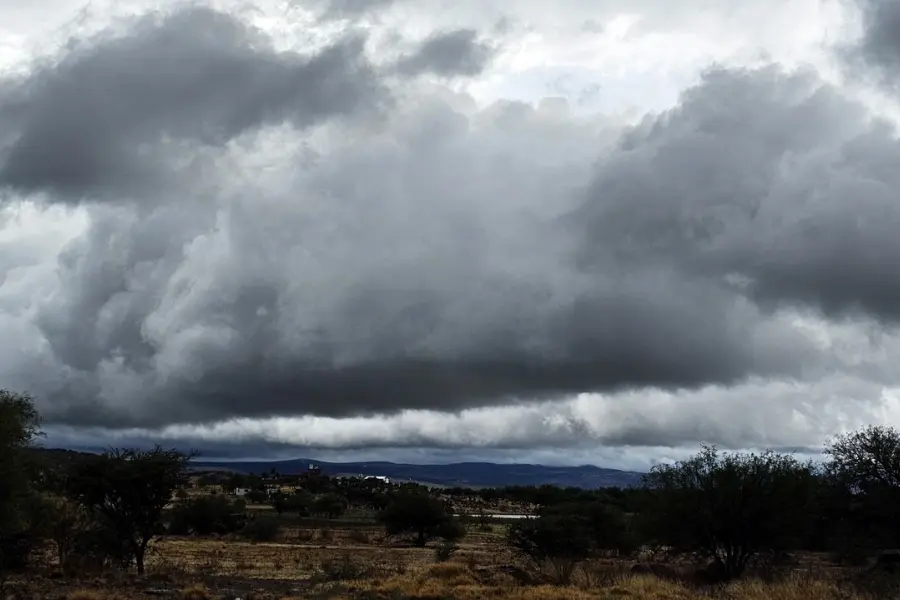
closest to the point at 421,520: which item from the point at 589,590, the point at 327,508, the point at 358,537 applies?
the point at 358,537

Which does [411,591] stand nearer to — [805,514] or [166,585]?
[166,585]

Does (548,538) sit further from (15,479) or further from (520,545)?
(15,479)

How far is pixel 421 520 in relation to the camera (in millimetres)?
83562

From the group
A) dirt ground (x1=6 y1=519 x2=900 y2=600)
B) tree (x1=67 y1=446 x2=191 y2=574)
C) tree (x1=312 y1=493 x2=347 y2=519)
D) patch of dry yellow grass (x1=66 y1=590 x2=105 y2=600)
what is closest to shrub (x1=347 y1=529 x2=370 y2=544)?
dirt ground (x1=6 y1=519 x2=900 y2=600)

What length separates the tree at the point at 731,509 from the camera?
44.8 metres

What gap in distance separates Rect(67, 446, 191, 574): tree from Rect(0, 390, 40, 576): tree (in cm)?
290

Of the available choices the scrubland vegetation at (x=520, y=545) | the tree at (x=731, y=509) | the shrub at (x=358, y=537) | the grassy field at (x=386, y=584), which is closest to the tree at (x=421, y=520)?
the shrub at (x=358, y=537)

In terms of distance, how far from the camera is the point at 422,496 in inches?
3440

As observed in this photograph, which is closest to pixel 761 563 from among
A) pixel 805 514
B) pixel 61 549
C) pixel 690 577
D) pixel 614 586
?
pixel 805 514

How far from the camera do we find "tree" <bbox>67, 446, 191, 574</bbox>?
44.1 metres

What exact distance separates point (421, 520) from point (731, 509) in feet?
140

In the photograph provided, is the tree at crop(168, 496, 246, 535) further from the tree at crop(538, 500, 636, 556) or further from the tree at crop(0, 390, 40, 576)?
the tree at crop(0, 390, 40, 576)

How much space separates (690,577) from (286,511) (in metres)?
82.4

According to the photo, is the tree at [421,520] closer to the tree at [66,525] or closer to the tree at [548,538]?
the tree at [548,538]
